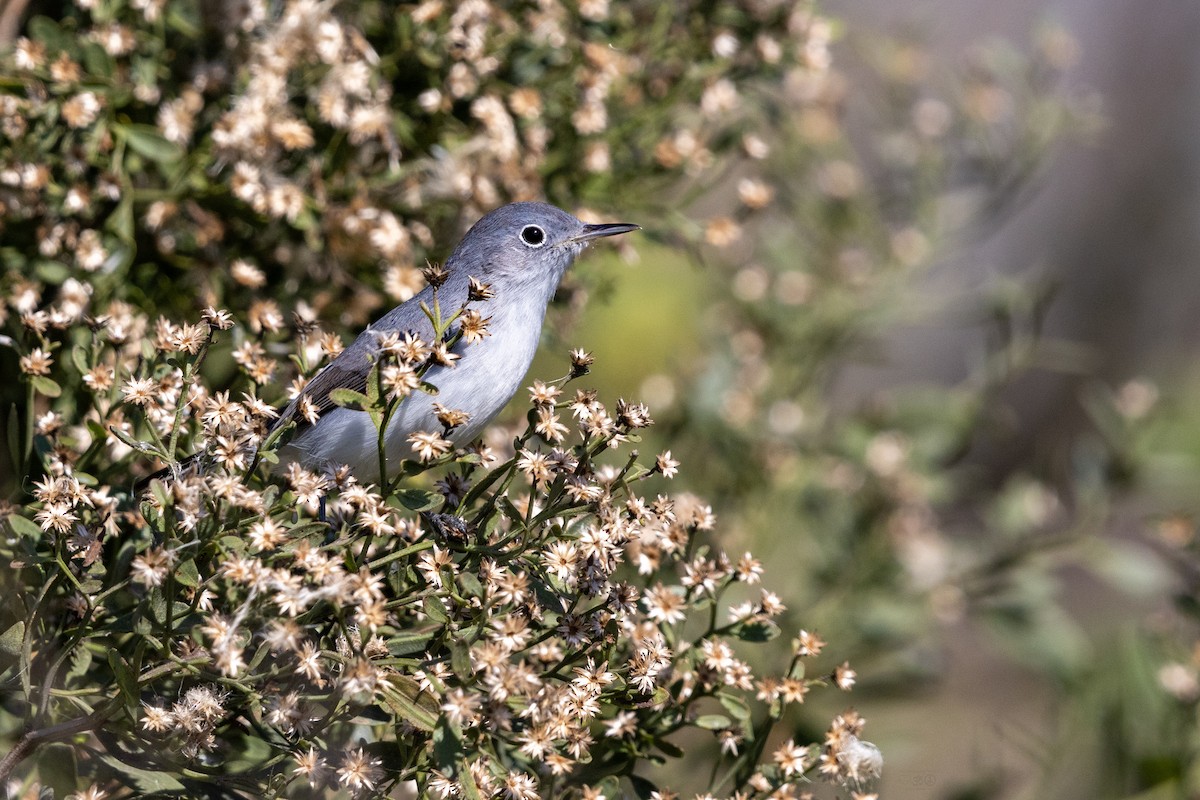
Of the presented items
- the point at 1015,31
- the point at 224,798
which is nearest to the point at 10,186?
the point at 224,798

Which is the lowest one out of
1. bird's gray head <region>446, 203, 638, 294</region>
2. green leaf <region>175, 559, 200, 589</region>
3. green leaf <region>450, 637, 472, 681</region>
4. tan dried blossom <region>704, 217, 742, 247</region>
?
green leaf <region>175, 559, 200, 589</region>

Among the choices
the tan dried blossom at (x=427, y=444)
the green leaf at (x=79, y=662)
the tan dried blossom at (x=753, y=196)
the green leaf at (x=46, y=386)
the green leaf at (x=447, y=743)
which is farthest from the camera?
the tan dried blossom at (x=753, y=196)

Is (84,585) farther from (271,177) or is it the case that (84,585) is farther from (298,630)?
(271,177)

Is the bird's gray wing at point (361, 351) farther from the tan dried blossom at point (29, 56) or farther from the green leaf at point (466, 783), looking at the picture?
the green leaf at point (466, 783)

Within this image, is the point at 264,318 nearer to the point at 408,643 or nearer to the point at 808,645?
the point at 408,643

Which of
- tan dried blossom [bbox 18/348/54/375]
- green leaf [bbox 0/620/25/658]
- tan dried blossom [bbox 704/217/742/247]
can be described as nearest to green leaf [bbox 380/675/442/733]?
green leaf [bbox 0/620/25/658]

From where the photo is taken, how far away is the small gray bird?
6.83 ft

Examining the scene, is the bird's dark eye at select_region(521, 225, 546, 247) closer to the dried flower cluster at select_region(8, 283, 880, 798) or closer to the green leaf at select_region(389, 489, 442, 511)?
the dried flower cluster at select_region(8, 283, 880, 798)

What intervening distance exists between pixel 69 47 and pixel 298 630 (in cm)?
134

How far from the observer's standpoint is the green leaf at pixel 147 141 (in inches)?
81.2

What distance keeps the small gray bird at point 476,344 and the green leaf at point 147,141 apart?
453mm

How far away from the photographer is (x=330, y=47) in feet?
6.83

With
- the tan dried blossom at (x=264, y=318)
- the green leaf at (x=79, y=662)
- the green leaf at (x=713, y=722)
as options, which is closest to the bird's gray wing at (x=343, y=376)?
the tan dried blossom at (x=264, y=318)

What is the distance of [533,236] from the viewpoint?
7.76 feet
